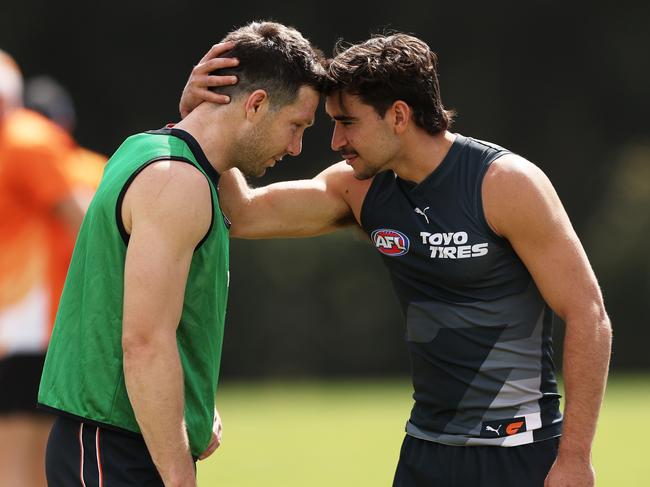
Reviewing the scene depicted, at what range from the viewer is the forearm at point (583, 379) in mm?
4141

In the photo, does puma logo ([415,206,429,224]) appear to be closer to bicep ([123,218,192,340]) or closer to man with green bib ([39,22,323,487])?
man with green bib ([39,22,323,487])

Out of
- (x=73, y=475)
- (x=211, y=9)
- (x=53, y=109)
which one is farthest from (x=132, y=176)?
(x=211, y=9)

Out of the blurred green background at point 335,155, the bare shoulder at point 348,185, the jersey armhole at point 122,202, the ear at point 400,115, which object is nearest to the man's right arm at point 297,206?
the bare shoulder at point 348,185

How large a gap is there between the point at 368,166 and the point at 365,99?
0.81ft

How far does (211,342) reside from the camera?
13.1 ft

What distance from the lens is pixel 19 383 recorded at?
230 inches

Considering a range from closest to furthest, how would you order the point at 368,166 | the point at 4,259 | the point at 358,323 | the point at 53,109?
the point at 368,166
the point at 4,259
the point at 53,109
the point at 358,323

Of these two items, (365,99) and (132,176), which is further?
(365,99)

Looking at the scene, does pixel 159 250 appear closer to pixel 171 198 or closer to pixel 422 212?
pixel 171 198

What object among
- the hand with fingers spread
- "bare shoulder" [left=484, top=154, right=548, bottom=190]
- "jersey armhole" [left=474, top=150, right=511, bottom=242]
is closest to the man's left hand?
"jersey armhole" [left=474, top=150, right=511, bottom=242]

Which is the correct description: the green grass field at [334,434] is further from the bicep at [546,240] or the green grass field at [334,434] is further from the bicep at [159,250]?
the bicep at [159,250]

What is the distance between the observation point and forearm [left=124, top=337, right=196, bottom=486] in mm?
3684

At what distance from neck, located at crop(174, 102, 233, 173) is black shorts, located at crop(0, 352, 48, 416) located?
89.0 inches

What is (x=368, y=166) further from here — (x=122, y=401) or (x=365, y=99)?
(x=122, y=401)
